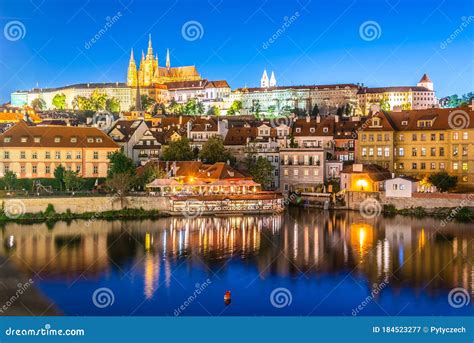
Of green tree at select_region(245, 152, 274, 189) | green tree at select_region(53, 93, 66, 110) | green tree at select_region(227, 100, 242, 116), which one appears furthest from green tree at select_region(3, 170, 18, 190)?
green tree at select_region(53, 93, 66, 110)

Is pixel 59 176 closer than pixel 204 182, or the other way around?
pixel 59 176

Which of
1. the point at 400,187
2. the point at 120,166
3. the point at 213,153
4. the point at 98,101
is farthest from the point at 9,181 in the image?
the point at 98,101

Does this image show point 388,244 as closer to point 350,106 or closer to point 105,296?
point 105,296

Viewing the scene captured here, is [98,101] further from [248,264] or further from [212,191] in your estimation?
[248,264]

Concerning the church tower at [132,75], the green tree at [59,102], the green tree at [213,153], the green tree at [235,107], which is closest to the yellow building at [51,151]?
the green tree at [213,153]

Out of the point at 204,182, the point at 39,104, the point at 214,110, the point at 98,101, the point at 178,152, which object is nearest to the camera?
the point at 204,182

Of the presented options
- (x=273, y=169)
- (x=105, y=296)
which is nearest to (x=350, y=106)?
(x=273, y=169)

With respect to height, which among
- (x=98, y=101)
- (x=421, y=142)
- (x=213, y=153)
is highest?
(x=98, y=101)

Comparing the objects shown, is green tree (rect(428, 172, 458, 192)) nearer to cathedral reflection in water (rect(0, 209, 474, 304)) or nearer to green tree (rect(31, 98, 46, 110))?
cathedral reflection in water (rect(0, 209, 474, 304))
